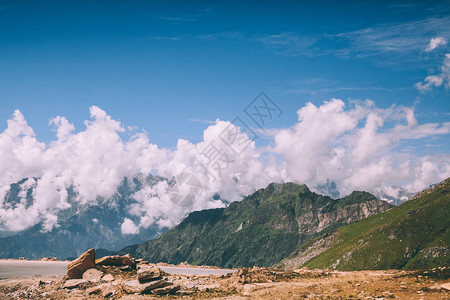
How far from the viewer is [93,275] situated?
5141cm

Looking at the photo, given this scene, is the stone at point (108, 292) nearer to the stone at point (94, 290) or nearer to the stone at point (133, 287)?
the stone at point (94, 290)

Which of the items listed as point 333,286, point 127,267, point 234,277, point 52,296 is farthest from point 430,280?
point 52,296

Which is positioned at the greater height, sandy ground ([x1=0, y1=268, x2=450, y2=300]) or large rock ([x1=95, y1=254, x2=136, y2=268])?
large rock ([x1=95, y1=254, x2=136, y2=268])

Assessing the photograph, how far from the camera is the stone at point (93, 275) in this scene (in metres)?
50.1

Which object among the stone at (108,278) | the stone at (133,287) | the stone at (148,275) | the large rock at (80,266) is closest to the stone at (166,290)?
the stone at (133,287)

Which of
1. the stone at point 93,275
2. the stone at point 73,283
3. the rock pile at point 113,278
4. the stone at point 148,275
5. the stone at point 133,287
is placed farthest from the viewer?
the stone at point 93,275

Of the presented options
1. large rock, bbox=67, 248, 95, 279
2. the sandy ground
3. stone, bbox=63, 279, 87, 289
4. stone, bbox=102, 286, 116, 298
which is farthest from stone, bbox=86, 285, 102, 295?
large rock, bbox=67, 248, 95, 279

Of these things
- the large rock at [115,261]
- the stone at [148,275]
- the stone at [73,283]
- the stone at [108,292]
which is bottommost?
the stone at [108,292]

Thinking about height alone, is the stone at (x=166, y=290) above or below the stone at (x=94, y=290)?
below

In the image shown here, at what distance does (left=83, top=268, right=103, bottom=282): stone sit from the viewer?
50056 mm

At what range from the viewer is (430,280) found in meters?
41.5

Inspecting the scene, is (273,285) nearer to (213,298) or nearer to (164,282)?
(213,298)

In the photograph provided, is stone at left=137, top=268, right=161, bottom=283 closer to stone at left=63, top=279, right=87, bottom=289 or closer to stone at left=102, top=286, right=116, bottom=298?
stone at left=102, top=286, right=116, bottom=298

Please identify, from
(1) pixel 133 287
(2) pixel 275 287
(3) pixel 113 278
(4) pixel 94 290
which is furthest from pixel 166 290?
(2) pixel 275 287
